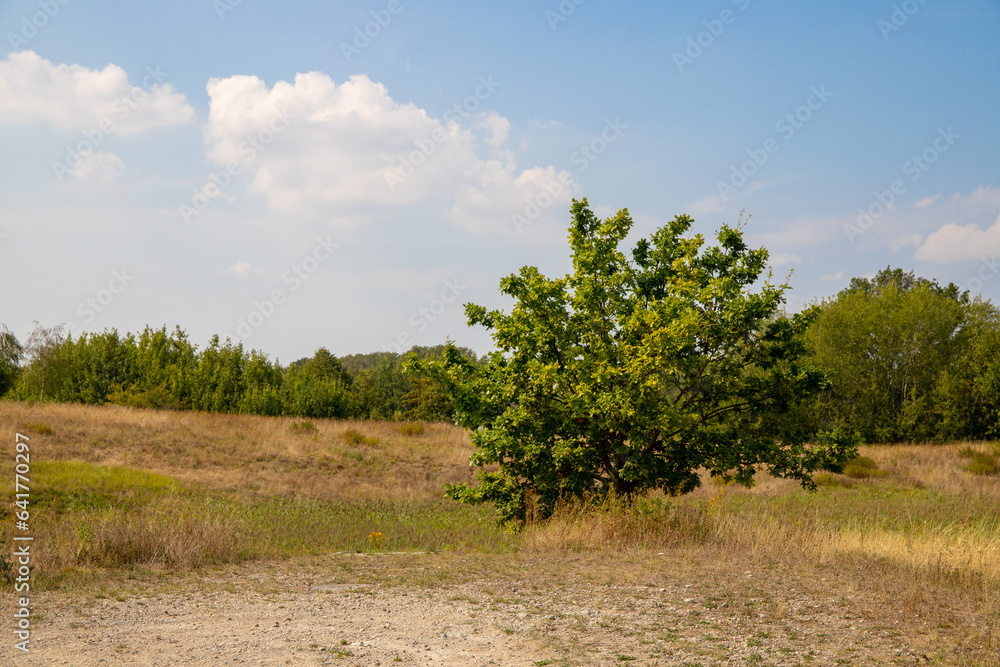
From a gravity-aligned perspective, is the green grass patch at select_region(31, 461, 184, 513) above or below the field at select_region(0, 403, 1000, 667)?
below

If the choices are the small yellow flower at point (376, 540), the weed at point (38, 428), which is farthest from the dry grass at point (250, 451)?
the small yellow flower at point (376, 540)

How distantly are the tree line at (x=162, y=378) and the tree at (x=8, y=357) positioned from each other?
47 millimetres

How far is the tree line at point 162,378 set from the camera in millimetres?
40562

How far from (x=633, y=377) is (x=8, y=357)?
42.1 m

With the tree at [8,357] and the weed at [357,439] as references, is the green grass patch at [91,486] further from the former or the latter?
the tree at [8,357]

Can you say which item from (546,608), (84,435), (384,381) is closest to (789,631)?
(546,608)

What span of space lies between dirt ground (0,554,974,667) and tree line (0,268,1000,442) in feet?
106

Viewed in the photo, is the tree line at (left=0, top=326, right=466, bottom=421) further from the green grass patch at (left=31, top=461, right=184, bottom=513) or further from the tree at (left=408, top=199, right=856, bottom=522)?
the tree at (left=408, top=199, right=856, bottom=522)

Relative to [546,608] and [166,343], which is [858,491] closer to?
[546,608]

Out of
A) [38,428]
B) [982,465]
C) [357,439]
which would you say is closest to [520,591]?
[38,428]

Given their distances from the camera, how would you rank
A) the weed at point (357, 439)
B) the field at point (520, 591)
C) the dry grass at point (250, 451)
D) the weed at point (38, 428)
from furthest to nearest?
the weed at point (357, 439) < the weed at point (38, 428) < the dry grass at point (250, 451) < the field at point (520, 591)

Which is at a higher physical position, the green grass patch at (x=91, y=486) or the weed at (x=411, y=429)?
the weed at (x=411, y=429)

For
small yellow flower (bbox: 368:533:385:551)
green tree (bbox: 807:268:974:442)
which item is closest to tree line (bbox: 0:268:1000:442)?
green tree (bbox: 807:268:974:442)

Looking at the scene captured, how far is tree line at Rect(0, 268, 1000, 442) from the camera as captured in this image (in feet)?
129
